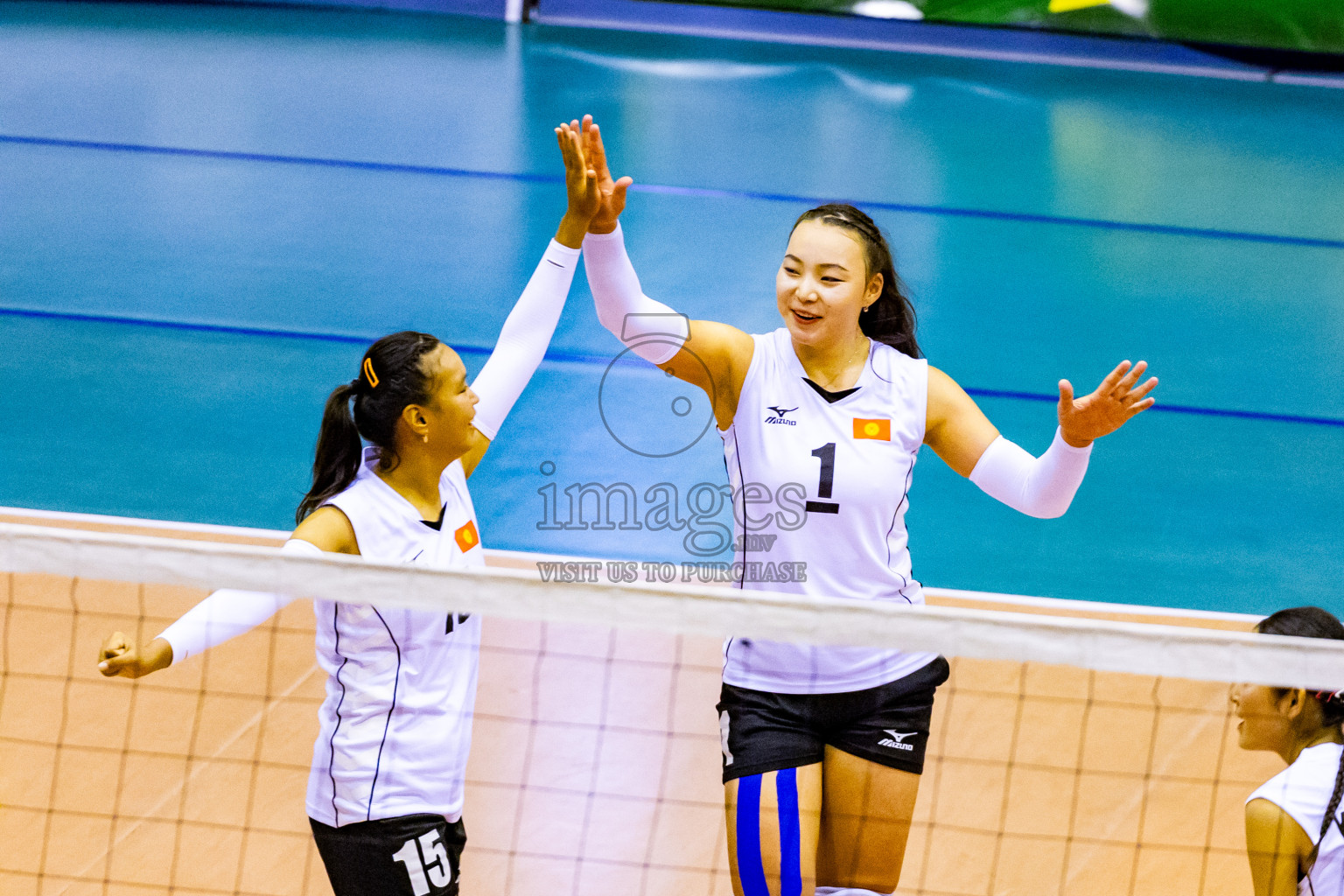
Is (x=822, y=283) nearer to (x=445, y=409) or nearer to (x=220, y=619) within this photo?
(x=445, y=409)

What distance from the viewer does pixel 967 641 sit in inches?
95.3

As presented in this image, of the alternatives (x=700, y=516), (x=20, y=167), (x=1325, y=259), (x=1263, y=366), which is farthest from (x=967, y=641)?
(x=20, y=167)

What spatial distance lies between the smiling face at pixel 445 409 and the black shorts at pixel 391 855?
2.54 ft

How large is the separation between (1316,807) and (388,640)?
6.08ft

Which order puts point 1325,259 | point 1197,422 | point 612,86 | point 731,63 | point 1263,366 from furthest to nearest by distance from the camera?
point 731,63
point 612,86
point 1325,259
point 1263,366
point 1197,422

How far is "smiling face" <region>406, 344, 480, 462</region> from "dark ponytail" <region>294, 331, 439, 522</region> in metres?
0.02

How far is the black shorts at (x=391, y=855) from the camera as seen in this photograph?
8.47 ft

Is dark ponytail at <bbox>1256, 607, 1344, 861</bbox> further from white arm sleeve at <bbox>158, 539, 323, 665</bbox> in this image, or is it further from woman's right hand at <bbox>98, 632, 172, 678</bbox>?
woman's right hand at <bbox>98, 632, 172, 678</bbox>

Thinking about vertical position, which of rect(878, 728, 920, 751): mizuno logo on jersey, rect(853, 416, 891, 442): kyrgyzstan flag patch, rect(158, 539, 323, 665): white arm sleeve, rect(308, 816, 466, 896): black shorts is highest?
rect(853, 416, 891, 442): kyrgyzstan flag patch

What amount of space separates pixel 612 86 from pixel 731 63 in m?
1.61

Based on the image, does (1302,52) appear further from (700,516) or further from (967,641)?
(967,641)

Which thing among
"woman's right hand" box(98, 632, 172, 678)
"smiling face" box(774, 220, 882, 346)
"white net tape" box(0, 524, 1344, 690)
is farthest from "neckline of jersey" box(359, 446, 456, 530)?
"smiling face" box(774, 220, 882, 346)

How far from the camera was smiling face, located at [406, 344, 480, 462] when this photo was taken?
276 centimetres

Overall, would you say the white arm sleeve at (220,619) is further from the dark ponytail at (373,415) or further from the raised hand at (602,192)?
the raised hand at (602,192)
